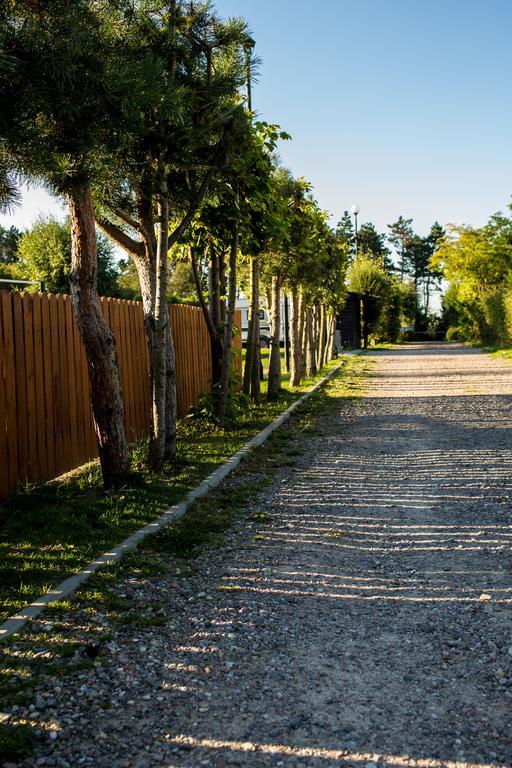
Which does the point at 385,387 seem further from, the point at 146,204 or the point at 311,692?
the point at 311,692

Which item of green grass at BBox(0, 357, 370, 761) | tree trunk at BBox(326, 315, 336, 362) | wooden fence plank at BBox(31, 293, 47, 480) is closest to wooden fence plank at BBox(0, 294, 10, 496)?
green grass at BBox(0, 357, 370, 761)

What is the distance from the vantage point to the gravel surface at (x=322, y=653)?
2.70 meters

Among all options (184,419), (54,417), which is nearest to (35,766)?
(54,417)

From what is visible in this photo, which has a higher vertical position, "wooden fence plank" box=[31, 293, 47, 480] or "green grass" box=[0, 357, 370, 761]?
"wooden fence plank" box=[31, 293, 47, 480]

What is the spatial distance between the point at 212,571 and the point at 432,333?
68.1 meters

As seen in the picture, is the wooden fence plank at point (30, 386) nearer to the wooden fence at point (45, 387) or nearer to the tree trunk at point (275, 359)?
the wooden fence at point (45, 387)

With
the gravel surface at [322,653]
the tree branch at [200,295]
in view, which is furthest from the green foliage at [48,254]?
the gravel surface at [322,653]

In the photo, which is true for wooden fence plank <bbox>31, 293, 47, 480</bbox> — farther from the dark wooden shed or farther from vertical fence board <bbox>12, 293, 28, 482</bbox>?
the dark wooden shed

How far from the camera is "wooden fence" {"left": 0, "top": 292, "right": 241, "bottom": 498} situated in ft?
21.0

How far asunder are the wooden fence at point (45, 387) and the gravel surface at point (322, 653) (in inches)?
81.2

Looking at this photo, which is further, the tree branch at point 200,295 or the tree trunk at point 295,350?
the tree trunk at point 295,350

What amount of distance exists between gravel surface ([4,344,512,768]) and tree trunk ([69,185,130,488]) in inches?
51.2

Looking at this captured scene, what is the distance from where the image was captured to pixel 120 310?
895 centimetres

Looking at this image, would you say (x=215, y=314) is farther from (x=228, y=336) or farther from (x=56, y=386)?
(x=56, y=386)
